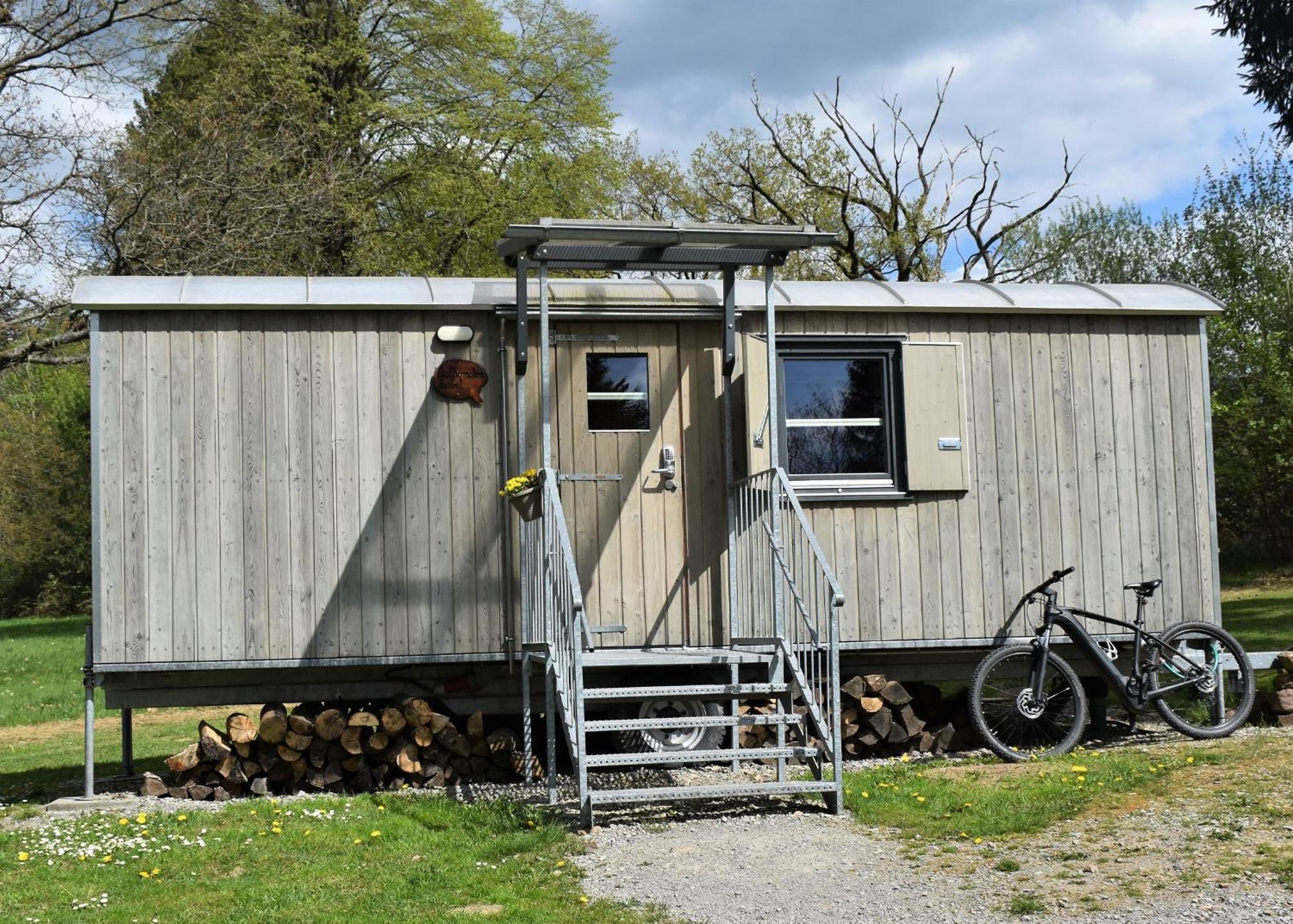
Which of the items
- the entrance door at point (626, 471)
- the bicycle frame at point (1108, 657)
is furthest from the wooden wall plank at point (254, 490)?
the bicycle frame at point (1108, 657)

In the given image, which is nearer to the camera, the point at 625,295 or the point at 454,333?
the point at 454,333

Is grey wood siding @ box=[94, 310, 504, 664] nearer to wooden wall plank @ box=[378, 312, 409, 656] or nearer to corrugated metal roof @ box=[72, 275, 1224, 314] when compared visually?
wooden wall plank @ box=[378, 312, 409, 656]

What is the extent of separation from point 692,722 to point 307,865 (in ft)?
6.49

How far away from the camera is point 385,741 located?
8070 millimetres

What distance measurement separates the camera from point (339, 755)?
319 inches

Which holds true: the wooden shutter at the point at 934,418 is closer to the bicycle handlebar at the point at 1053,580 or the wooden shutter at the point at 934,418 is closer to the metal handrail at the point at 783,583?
the bicycle handlebar at the point at 1053,580

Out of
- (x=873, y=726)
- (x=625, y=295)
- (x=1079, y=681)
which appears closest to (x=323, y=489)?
(x=625, y=295)

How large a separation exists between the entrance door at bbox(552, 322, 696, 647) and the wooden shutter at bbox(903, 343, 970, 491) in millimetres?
1413

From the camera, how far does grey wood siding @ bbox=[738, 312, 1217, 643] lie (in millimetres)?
8516

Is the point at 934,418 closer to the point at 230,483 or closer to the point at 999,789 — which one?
the point at 999,789

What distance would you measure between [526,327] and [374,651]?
6.81ft

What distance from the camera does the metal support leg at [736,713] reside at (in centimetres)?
750

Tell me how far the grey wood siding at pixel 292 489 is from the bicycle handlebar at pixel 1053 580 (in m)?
3.24

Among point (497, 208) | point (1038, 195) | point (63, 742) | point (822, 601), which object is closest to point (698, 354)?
point (822, 601)
